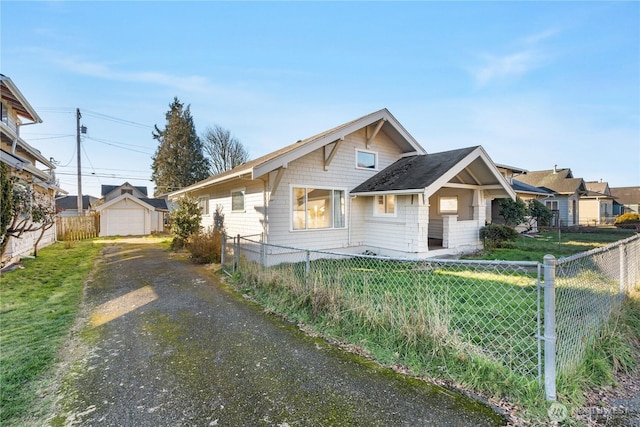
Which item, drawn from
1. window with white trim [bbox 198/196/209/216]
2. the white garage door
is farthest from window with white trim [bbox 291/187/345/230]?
the white garage door

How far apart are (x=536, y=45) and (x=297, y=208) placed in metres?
11.3

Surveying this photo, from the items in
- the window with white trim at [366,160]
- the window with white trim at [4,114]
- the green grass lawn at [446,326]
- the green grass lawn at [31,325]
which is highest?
the window with white trim at [4,114]

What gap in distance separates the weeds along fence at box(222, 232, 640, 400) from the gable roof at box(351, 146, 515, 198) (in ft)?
13.2

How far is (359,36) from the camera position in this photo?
12.1m

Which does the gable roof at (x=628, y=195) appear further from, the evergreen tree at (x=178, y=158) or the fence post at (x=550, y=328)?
the evergreen tree at (x=178, y=158)

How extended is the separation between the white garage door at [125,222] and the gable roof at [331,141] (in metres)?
12.3

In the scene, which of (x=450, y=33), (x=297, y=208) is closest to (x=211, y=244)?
(x=297, y=208)

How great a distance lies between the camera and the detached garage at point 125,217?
71.7ft

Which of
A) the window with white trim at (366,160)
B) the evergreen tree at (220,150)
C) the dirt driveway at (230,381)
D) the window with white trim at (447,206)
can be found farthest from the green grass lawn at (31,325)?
the evergreen tree at (220,150)

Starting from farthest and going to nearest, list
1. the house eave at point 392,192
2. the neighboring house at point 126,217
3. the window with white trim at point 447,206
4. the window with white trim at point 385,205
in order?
the neighboring house at point 126,217
the window with white trim at point 447,206
the window with white trim at point 385,205
the house eave at point 392,192

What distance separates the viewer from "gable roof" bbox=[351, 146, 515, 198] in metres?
9.80

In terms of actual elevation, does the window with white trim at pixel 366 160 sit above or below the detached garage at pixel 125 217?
above

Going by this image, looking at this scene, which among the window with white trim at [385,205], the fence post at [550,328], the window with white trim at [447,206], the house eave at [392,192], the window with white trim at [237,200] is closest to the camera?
the fence post at [550,328]

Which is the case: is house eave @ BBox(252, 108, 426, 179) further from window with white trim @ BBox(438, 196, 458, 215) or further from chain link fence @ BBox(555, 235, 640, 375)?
chain link fence @ BBox(555, 235, 640, 375)
